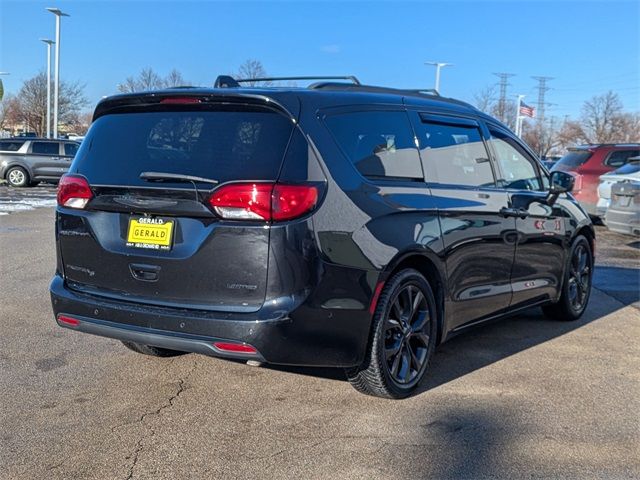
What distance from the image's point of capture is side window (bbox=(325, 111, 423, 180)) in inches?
149

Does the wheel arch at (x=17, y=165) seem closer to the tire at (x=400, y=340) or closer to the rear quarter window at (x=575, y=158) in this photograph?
the rear quarter window at (x=575, y=158)

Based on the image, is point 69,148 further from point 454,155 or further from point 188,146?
point 188,146

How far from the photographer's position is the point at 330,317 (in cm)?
351

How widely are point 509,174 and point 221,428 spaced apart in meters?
3.09

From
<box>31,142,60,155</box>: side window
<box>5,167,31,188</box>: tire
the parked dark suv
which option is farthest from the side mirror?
<box>5,167,31,188</box>: tire

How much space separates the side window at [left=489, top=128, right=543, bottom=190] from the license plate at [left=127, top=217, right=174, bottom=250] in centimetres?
274

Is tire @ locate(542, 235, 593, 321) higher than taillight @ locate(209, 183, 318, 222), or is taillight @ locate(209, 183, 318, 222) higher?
taillight @ locate(209, 183, 318, 222)

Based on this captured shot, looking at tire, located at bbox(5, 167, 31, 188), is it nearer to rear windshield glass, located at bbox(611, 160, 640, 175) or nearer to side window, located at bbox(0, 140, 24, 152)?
side window, located at bbox(0, 140, 24, 152)

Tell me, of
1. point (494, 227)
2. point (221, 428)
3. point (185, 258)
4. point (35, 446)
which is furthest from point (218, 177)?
point (494, 227)

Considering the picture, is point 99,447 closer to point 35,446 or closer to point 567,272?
point 35,446

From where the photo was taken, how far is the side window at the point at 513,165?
17.1 ft

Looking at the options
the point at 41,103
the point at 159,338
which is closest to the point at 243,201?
the point at 159,338

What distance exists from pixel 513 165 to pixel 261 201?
9.33 ft

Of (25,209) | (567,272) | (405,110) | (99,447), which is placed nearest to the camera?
(99,447)
